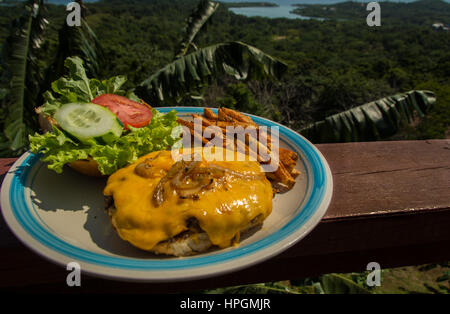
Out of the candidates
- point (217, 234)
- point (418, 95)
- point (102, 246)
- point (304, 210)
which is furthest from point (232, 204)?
point (418, 95)

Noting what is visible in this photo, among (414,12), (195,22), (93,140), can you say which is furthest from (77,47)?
(414,12)

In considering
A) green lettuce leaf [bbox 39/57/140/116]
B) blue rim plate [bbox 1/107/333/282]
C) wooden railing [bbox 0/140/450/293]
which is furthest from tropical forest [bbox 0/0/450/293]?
green lettuce leaf [bbox 39/57/140/116]

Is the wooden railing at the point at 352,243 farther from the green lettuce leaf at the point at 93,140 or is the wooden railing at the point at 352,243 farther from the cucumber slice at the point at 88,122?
the cucumber slice at the point at 88,122

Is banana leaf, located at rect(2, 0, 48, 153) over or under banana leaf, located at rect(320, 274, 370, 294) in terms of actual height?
over

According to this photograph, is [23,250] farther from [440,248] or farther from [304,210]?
[440,248]

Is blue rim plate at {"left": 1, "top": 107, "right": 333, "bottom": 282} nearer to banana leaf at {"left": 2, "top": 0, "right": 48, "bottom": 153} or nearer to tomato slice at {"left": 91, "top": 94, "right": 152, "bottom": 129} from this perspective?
tomato slice at {"left": 91, "top": 94, "right": 152, "bottom": 129}

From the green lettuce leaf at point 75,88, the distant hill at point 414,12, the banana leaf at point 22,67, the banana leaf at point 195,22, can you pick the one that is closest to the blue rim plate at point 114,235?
the green lettuce leaf at point 75,88
